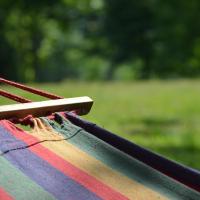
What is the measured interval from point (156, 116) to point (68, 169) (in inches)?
272

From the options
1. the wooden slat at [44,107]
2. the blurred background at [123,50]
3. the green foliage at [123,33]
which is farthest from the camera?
the green foliage at [123,33]

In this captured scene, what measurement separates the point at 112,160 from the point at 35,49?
86.7ft

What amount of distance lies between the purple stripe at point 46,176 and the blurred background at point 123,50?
5.71 metres

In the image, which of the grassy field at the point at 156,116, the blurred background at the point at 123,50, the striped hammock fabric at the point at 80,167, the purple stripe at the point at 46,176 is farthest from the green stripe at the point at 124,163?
the blurred background at the point at 123,50

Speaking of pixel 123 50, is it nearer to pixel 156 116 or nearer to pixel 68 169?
pixel 156 116

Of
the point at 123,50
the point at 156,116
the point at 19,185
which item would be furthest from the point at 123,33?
the point at 19,185

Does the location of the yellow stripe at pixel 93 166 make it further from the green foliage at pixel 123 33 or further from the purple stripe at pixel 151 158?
the green foliage at pixel 123 33

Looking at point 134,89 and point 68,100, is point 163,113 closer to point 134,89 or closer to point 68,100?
point 134,89

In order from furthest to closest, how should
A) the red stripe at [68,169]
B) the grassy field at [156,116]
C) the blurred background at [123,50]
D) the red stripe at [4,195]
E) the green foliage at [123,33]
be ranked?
the green foliage at [123,33], the blurred background at [123,50], the grassy field at [156,116], the red stripe at [68,169], the red stripe at [4,195]

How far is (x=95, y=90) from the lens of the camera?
38.0 feet

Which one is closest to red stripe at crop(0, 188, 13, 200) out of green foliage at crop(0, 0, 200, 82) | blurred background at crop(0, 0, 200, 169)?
blurred background at crop(0, 0, 200, 169)

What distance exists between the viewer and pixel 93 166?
1.65 m

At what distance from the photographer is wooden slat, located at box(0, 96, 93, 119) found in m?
1.69

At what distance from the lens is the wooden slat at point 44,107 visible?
169cm
